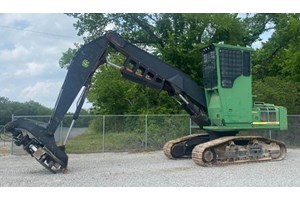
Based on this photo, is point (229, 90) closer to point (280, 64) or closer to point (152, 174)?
point (152, 174)

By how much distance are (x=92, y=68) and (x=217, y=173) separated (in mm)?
4508

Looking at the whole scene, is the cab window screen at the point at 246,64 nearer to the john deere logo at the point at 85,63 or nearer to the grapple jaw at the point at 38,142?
the john deere logo at the point at 85,63

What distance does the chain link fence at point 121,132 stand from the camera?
16.4m

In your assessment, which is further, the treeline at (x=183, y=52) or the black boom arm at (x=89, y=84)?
the treeline at (x=183, y=52)

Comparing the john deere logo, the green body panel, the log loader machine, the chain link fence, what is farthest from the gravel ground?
the chain link fence

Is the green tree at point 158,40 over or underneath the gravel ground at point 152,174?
over

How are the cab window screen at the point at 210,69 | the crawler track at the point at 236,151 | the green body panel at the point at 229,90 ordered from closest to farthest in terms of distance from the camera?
the crawler track at the point at 236,151, the green body panel at the point at 229,90, the cab window screen at the point at 210,69

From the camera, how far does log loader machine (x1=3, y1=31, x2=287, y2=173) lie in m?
10.4

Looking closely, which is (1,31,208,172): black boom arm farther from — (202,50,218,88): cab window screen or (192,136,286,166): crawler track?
(192,136,286,166): crawler track

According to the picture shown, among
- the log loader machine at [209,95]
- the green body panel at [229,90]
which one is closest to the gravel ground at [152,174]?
the log loader machine at [209,95]

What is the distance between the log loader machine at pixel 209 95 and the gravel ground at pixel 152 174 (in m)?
0.55

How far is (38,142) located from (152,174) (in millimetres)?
3102

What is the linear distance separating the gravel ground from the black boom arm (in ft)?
2.59

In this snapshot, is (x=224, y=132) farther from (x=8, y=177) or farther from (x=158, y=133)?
(x=8, y=177)
